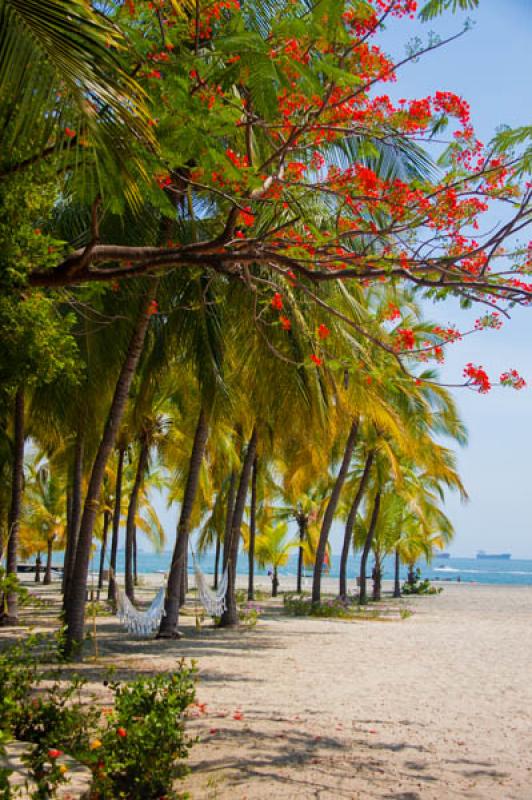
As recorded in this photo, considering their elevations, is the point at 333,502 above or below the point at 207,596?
above

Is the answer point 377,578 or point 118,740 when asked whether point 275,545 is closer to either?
point 377,578

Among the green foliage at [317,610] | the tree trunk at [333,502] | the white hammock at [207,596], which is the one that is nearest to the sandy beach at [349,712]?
the white hammock at [207,596]

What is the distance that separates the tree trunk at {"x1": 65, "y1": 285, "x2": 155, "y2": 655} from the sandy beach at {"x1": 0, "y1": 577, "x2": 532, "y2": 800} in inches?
24.1

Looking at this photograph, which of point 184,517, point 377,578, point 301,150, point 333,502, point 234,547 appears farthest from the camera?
point 377,578

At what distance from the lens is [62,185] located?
5.35m

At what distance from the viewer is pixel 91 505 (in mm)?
9383

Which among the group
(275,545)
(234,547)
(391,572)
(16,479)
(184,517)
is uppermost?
(16,479)

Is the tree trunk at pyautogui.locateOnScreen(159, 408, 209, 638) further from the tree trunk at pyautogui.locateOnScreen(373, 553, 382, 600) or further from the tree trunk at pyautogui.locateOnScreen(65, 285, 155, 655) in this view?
the tree trunk at pyautogui.locateOnScreen(373, 553, 382, 600)

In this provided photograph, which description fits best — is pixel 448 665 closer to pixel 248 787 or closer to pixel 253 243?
pixel 248 787

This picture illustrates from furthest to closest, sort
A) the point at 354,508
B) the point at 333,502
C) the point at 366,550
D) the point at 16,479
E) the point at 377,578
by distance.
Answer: the point at 377,578 < the point at 366,550 < the point at 354,508 < the point at 333,502 < the point at 16,479

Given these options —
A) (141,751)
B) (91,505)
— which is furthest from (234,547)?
(141,751)

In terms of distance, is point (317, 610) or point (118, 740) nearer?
point (118, 740)

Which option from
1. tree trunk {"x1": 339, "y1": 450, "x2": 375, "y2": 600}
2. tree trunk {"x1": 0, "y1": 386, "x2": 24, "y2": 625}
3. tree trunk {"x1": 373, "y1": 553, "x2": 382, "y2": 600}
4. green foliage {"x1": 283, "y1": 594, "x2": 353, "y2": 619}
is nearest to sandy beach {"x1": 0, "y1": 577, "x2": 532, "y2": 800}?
tree trunk {"x1": 0, "y1": 386, "x2": 24, "y2": 625}

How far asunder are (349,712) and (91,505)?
12.9ft
